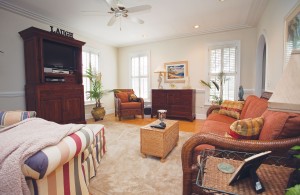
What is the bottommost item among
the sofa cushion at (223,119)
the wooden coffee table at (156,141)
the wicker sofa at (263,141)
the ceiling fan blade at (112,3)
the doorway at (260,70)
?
the wooden coffee table at (156,141)

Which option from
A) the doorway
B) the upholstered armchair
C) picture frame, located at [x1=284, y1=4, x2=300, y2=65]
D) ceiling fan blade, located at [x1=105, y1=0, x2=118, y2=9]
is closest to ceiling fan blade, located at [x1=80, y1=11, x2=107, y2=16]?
ceiling fan blade, located at [x1=105, y1=0, x2=118, y2=9]

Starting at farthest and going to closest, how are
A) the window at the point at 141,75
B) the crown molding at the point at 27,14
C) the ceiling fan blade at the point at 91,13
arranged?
the window at the point at 141,75
the ceiling fan blade at the point at 91,13
the crown molding at the point at 27,14

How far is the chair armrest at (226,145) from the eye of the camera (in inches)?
38.3

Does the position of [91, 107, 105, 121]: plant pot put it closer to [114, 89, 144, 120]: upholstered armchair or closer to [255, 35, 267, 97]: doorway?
[114, 89, 144, 120]: upholstered armchair

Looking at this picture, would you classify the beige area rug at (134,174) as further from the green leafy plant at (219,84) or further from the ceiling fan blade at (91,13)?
the ceiling fan blade at (91,13)

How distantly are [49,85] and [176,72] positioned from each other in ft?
11.6

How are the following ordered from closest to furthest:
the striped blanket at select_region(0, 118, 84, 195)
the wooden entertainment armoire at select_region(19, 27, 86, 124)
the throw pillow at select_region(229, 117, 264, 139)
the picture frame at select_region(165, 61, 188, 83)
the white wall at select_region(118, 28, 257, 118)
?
1. the striped blanket at select_region(0, 118, 84, 195)
2. the throw pillow at select_region(229, 117, 264, 139)
3. the wooden entertainment armoire at select_region(19, 27, 86, 124)
4. the white wall at select_region(118, 28, 257, 118)
5. the picture frame at select_region(165, 61, 188, 83)

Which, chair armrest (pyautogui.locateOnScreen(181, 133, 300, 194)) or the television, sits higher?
the television

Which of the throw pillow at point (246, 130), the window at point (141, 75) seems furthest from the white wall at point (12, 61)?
the throw pillow at point (246, 130)

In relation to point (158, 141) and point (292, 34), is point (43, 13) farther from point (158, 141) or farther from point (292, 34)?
point (292, 34)

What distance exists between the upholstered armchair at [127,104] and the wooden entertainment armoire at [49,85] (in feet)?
3.50

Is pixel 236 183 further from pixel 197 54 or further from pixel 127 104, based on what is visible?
pixel 197 54

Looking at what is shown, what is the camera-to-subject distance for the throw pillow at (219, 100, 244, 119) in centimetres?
258

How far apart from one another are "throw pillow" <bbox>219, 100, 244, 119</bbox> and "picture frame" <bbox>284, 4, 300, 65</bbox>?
0.98 meters
